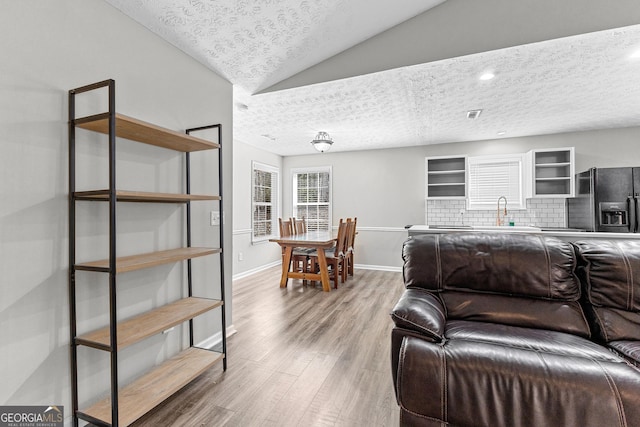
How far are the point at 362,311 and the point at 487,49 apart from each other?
2826 millimetres

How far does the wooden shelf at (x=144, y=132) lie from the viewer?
5.00 feet

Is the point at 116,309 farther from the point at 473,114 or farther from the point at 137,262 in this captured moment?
the point at 473,114

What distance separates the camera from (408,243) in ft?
7.07

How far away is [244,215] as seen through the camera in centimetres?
530

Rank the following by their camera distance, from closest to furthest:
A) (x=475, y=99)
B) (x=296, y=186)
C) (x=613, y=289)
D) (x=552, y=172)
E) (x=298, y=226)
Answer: (x=613, y=289) → (x=475, y=99) → (x=552, y=172) → (x=298, y=226) → (x=296, y=186)

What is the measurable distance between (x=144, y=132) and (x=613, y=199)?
545cm

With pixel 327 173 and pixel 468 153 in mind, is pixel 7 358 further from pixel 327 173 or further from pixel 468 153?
pixel 468 153

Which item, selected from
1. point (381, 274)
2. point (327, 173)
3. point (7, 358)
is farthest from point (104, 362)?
point (327, 173)

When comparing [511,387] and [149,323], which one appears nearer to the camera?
[511,387]

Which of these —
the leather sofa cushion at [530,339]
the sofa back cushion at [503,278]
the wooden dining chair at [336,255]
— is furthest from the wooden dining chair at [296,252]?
the leather sofa cushion at [530,339]

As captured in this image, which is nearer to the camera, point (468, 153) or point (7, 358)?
point (7, 358)

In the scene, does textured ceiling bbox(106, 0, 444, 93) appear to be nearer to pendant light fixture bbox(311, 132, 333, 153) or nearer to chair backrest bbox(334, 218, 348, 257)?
pendant light fixture bbox(311, 132, 333, 153)

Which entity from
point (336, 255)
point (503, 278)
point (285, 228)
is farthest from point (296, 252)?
point (503, 278)

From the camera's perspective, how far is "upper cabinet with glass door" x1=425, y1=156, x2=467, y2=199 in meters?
5.25
